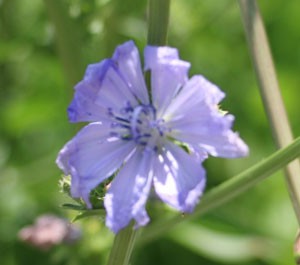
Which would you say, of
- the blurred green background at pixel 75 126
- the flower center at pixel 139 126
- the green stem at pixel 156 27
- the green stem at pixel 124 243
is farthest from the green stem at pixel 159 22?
the blurred green background at pixel 75 126

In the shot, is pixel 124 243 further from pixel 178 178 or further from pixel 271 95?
pixel 271 95

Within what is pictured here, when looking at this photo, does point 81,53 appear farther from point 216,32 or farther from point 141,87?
point 216,32

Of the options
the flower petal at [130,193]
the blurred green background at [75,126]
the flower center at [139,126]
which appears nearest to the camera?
the flower petal at [130,193]

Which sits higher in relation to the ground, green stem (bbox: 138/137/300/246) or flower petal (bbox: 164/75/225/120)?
flower petal (bbox: 164/75/225/120)

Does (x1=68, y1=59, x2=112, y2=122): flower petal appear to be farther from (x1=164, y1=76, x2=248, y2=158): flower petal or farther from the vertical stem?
the vertical stem

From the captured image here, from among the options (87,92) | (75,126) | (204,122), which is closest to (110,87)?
(87,92)

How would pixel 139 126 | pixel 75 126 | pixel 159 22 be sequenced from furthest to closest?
pixel 75 126 → pixel 139 126 → pixel 159 22

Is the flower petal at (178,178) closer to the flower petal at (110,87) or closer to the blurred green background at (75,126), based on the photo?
the flower petal at (110,87)

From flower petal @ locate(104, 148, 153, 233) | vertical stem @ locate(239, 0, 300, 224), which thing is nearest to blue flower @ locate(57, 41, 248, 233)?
flower petal @ locate(104, 148, 153, 233)
